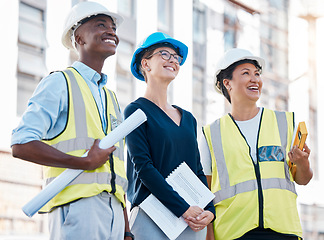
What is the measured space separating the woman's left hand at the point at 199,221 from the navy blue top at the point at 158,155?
0.24 feet

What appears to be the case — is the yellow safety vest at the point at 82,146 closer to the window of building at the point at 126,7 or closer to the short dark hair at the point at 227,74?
the short dark hair at the point at 227,74

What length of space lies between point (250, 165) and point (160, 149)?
2.41 feet

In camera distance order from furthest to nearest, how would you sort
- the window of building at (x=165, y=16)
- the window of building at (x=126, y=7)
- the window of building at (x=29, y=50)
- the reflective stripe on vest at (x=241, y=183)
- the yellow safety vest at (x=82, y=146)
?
1. the window of building at (x=165, y=16)
2. the window of building at (x=126, y=7)
3. the window of building at (x=29, y=50)
4. the reflective stripe on vest at (x=241, y=183)
5. the yellow safety vest at (x=82, y=146)

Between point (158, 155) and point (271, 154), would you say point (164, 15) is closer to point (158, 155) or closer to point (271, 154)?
point (271, 154)

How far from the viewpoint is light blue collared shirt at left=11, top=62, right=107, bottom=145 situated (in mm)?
2449

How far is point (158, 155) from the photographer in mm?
3127

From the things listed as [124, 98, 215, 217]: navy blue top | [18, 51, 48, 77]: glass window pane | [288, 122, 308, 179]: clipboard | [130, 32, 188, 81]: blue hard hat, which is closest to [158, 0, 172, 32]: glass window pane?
[18, 51, 48, 77]: glass window pane

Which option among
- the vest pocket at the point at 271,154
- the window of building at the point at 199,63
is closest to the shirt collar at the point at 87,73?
the vest pocket at the point at 271,154

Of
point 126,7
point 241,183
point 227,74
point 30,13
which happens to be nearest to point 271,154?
point 241,183

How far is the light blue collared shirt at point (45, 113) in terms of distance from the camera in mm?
2449

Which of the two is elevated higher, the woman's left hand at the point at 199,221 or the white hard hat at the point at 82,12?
the white hard hat at the point at 82,12

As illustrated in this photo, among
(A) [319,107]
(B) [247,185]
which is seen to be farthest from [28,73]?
(A) [319,107]

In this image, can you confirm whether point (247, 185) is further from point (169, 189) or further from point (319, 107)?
point (319, 107)

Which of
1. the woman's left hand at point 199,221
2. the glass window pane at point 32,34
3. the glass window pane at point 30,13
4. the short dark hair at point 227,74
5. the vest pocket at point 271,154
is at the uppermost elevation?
the glass window pane at point 30,13
